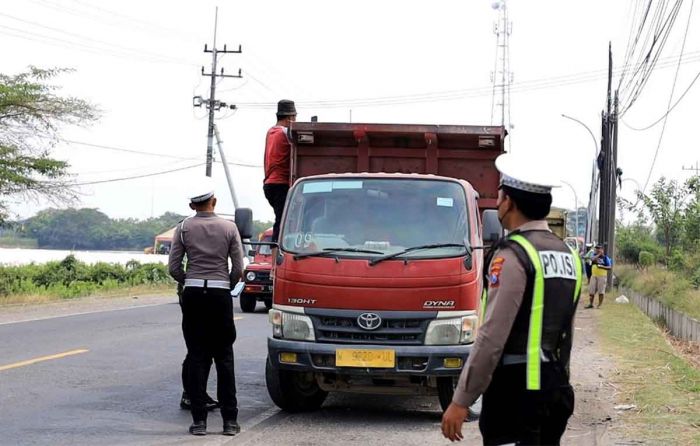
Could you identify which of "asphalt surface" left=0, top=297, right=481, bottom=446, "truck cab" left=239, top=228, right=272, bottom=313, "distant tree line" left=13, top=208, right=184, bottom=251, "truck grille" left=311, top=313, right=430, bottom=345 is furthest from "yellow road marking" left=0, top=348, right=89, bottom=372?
"distant tree line" left=13, top=208, right=184, bottom=251

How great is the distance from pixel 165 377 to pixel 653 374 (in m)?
5.92

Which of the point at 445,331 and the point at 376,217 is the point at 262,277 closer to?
the point at 376,217

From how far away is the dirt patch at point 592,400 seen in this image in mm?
8070

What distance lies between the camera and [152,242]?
8438cm

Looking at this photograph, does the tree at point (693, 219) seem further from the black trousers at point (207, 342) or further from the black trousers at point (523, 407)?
the black trousers at point (523, 407)

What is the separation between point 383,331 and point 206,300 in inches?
57.7

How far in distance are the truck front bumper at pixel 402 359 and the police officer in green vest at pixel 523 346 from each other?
12.5 ft

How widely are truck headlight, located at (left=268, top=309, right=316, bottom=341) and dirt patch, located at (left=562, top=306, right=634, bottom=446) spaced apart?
2.28m

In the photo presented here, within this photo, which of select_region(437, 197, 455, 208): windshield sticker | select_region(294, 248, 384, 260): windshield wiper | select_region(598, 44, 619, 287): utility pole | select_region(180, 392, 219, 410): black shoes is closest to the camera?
select_region(294, 248, 384, 260): windshield wiper

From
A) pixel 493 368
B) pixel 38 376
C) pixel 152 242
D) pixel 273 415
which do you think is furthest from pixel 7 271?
pixel 152 242

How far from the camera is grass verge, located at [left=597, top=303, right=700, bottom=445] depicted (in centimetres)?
815

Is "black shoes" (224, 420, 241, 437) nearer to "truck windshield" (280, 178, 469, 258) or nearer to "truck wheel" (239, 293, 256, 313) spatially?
"truck windshield" (280, 178, 469, 258)

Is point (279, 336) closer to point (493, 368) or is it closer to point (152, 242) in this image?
point (493, 368)

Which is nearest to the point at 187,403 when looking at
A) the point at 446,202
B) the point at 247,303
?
the point at 446,202
